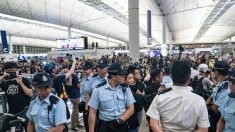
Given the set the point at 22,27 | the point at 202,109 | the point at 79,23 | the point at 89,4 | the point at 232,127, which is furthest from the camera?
the point at 22,27

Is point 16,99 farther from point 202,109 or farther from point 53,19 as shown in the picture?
point 53,19

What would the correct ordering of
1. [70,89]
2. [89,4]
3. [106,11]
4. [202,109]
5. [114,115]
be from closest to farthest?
[202,109] → [114,115] → [70,89] → [89,4] → [106,11]

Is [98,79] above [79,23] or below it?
below

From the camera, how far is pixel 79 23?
120ft

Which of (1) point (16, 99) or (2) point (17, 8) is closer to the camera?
(1) point (16, 99)

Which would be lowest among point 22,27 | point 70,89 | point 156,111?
point 70,89

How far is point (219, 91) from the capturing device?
129 inches

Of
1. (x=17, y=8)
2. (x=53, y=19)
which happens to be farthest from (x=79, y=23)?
(x=17, y=8)

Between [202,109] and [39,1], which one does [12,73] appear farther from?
[39,1]

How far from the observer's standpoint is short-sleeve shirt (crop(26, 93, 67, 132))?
267 cm

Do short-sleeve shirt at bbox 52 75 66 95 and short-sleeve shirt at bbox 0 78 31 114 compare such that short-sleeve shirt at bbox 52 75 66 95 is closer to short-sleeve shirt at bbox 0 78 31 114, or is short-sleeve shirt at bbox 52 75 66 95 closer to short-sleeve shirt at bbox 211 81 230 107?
short-sleeve shirt at bbox 0 78 31 114

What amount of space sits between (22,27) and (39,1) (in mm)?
16046

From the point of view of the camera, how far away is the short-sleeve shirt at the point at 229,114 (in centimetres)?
259

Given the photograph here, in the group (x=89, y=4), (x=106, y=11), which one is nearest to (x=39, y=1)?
(x=89, y=4)
